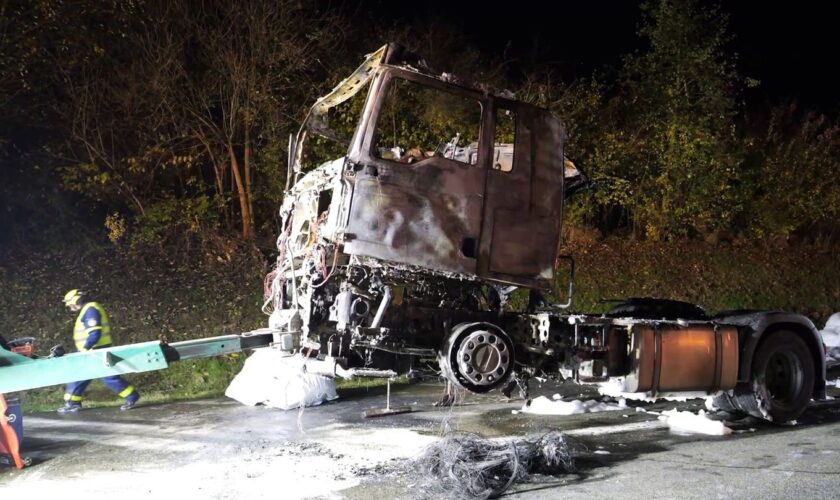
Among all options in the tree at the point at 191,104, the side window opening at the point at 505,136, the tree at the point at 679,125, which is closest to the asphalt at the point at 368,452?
the side window opening at the point at 505,136

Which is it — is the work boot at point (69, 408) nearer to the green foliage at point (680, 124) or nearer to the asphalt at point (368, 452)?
the asphalt at point (368, 452)

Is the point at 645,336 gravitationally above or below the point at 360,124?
below

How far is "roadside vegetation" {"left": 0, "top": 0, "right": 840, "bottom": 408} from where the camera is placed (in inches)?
454

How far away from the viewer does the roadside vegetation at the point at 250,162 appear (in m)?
11.5

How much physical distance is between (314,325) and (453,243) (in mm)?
1321

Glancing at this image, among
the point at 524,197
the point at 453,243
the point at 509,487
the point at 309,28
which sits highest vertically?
the point at 309,28

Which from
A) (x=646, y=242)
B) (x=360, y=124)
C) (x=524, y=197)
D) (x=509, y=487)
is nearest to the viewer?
(x=509, y=487)

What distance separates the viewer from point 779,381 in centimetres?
725

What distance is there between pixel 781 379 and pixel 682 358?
151 cm

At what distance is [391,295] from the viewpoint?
5684 millimetres

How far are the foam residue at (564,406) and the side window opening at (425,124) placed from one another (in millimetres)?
2954

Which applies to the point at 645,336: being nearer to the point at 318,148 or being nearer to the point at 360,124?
the point at 360,124

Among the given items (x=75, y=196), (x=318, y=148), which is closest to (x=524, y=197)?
(x=318, y=148)

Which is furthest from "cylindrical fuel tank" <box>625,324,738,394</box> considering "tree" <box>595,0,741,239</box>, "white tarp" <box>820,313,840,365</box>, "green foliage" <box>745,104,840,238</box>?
"green foliage" <box>745,104,840,238</box>
